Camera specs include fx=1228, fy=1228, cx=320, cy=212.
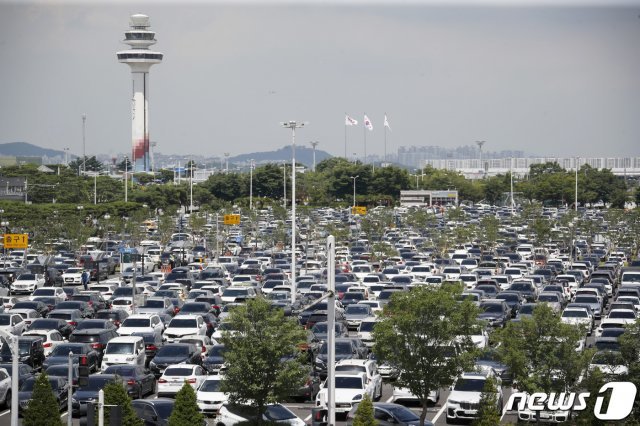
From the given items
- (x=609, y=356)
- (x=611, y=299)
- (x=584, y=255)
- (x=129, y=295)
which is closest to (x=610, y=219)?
(x=584, y=255)

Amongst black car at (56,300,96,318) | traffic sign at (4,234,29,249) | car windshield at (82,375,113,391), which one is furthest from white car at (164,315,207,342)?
traffic sign at (4,234,29,249)

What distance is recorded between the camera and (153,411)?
79.5ft

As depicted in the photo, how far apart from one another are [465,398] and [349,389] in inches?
102

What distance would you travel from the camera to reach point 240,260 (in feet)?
224

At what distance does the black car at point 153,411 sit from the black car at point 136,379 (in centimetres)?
307

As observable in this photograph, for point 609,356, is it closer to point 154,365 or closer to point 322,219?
point 154,365

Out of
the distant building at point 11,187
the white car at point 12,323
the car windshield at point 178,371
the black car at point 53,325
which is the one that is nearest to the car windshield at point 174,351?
the car windshield at point 178,371

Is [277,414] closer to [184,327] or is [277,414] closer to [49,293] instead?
[184,327]

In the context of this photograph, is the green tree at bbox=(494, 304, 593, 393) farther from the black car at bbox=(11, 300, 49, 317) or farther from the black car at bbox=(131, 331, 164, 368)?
the black car at bbox=(11, 300, 49, 317)

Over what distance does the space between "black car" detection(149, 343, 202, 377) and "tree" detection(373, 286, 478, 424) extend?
6.65 meters

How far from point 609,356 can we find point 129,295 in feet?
83.2

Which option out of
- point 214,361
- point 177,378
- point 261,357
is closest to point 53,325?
point 214,361

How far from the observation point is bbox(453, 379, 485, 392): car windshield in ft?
86.8

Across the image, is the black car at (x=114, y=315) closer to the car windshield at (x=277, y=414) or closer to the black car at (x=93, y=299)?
the black car at (x=93, y=299)
